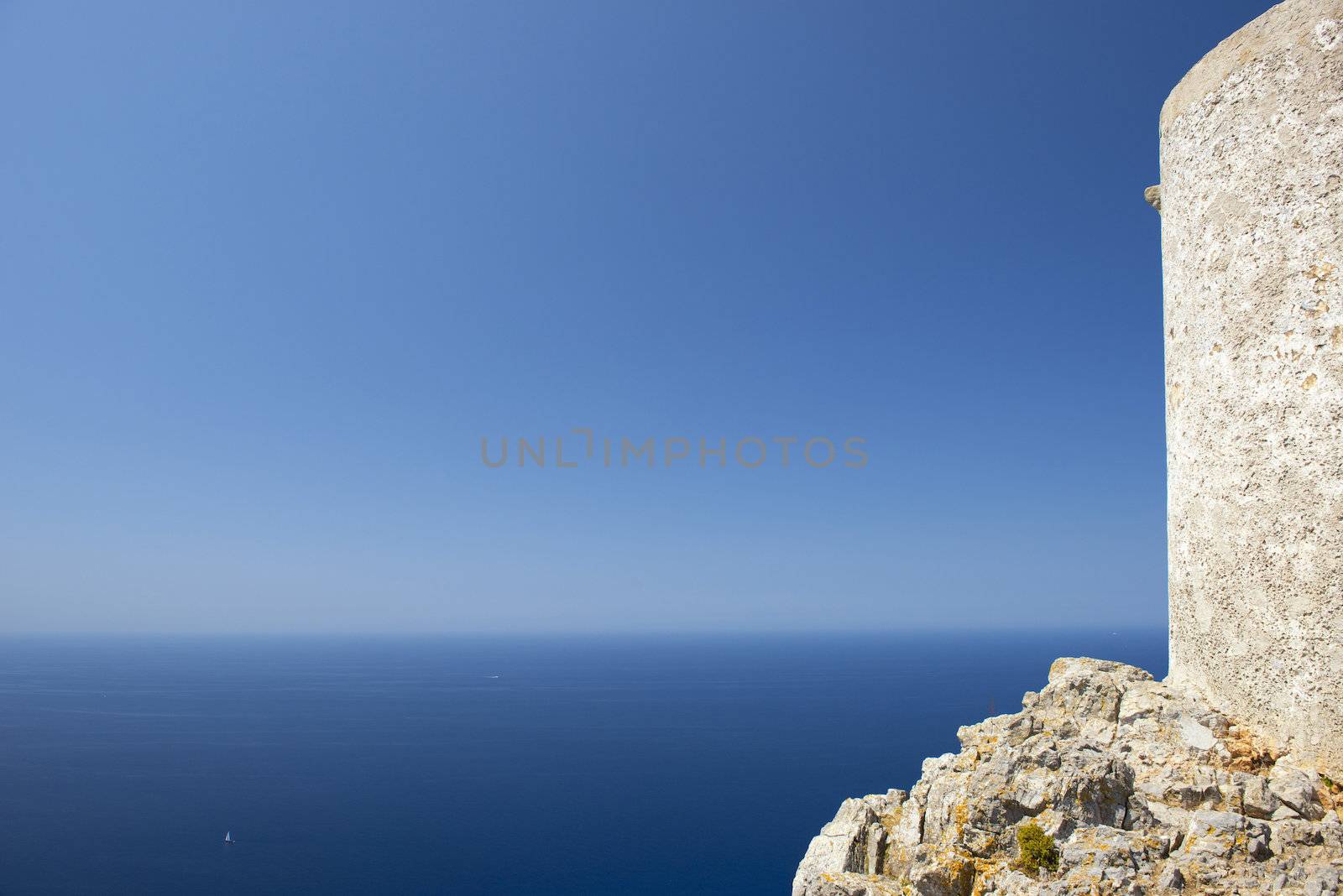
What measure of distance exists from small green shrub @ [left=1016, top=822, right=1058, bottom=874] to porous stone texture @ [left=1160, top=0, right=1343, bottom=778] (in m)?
1.67

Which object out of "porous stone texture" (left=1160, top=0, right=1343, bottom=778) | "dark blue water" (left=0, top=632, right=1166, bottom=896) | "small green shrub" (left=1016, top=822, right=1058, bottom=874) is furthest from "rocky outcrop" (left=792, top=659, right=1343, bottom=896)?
"dark blue water" (left=0, top=632, right=1166, bottom=896)

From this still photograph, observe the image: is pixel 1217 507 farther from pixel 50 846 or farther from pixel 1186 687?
pixel 50 846

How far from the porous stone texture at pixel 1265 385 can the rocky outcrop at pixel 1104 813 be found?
0.38 m

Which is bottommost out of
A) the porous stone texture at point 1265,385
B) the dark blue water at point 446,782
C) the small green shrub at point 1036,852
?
the dark blue water at point 446,782

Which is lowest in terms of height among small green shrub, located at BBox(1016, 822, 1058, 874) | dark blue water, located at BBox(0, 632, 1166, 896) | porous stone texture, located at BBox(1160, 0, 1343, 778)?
dark blue water, located at BBox(0, 632, 1166, 896)

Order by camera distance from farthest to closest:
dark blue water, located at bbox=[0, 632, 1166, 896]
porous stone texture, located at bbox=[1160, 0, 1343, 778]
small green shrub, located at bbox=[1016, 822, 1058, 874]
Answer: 1. dark blue water, located at bbox=[0, 632, 1166, 896]
2. small green shrub, located at bbox=[1016, 822, 1058, 874]
3. porous stone texture, located at bbox=[1160, 0, 1343, 778]

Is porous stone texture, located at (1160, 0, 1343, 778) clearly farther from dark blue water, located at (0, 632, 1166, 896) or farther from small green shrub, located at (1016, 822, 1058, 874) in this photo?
dark blue water, located at (0, 632, 1166, 896)

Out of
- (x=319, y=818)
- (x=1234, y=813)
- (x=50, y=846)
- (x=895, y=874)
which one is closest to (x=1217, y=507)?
(x=1234, y=813)

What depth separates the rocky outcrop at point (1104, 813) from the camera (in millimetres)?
4477

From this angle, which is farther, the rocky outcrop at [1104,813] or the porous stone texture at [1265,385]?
the porous stone texture at [1265,385]

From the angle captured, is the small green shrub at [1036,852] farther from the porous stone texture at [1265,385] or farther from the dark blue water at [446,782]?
the dark blue water at [446,782]

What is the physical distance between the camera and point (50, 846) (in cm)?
4706

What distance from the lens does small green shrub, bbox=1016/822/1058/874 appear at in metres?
4.95

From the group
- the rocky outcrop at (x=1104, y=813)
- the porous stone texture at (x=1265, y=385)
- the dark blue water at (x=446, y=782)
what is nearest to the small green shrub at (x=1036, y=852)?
the rocky outcrop at (x=1104, y=813)
